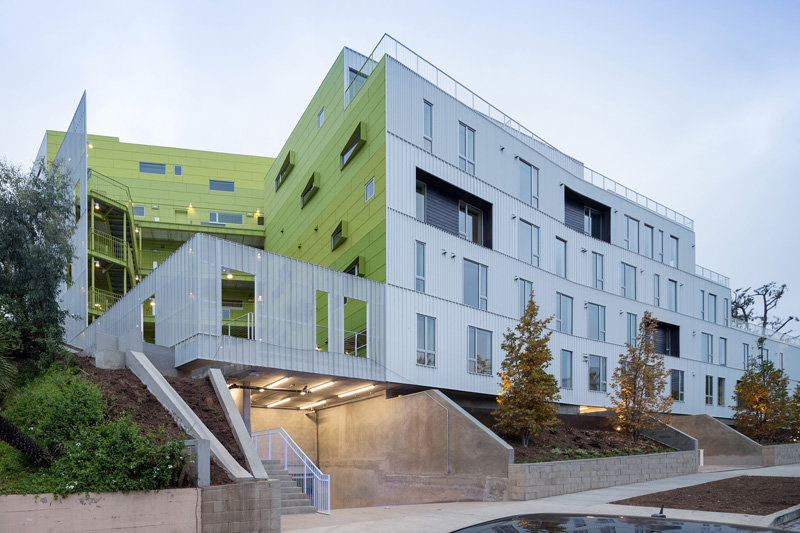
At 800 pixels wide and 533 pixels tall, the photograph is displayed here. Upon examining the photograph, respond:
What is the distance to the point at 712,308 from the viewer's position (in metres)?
38.5

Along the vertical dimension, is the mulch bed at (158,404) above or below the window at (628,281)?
below

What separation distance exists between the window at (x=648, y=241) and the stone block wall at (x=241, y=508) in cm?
2687

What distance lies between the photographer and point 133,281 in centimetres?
3241

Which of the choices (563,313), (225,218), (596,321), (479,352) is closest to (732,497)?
(479,352)

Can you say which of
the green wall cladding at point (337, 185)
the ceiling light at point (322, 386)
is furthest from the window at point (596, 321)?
the ceiling light at point (322, 386)

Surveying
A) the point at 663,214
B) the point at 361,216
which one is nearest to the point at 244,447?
the point at 361,216

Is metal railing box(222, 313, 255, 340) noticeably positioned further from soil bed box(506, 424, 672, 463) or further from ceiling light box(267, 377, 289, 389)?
soil bed box(506, 424, 672, 463)

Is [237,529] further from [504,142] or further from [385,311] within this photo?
[504,142]

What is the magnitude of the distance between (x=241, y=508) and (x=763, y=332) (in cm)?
4407

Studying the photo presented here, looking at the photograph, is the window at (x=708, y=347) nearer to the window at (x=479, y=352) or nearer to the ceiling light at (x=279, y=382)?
the window at (x=479, y=352)

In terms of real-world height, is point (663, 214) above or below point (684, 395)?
above

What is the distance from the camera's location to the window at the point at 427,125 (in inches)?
922

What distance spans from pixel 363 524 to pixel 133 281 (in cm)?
2322

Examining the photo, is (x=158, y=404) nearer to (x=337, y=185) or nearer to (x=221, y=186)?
(x=337, y=185)
